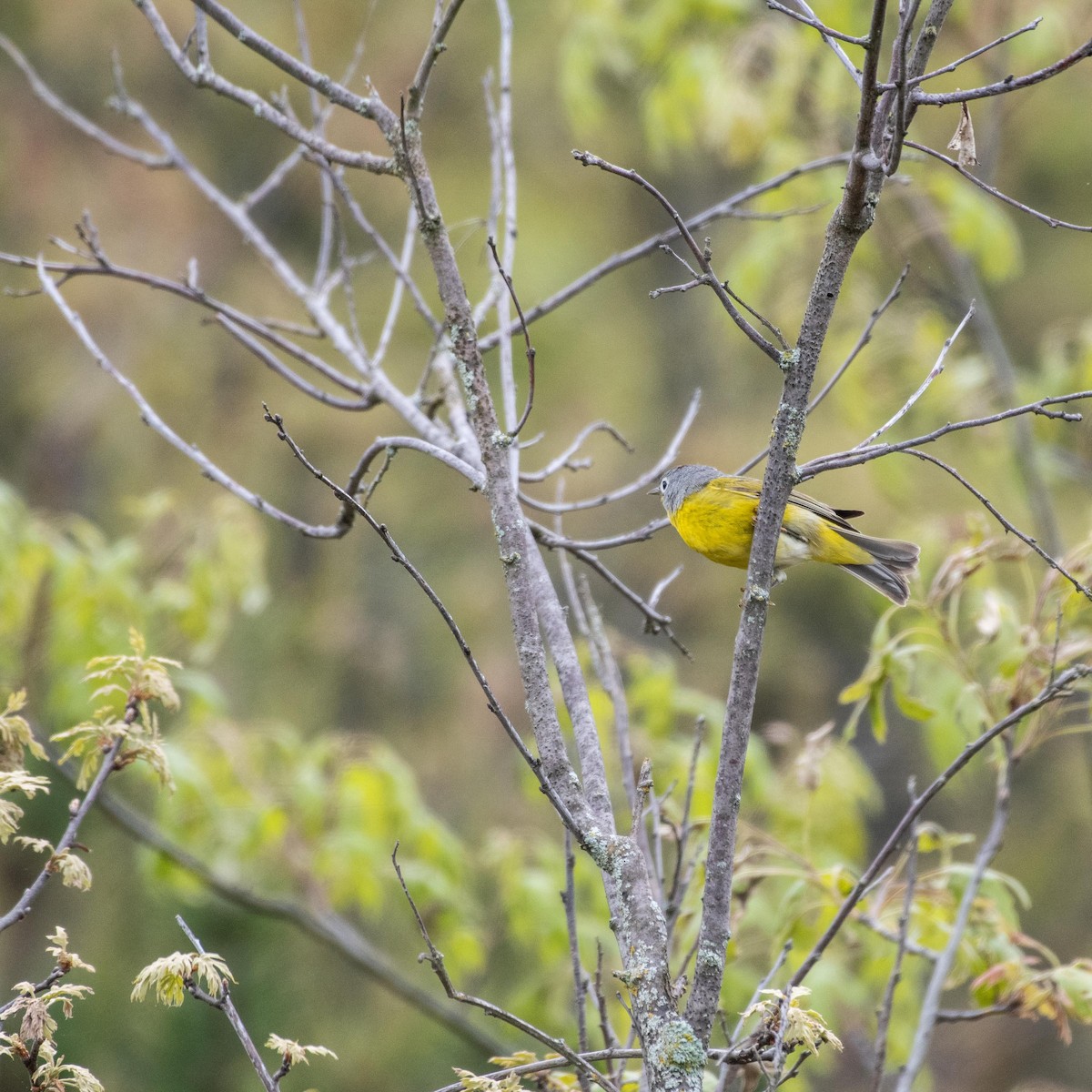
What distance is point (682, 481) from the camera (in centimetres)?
357

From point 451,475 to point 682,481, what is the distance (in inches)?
232

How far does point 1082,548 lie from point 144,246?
25.3 feet

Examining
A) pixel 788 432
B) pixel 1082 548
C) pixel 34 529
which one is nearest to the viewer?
pixel 788 432

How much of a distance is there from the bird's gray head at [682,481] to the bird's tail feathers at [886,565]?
458mm

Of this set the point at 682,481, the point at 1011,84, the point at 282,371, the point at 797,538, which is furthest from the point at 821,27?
the point at 682,481

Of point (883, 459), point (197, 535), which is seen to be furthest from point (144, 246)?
point (883, 459)

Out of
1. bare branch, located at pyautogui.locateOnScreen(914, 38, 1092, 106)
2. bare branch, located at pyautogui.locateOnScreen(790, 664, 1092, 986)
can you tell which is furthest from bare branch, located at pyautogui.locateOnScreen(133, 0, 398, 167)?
bare branch, located at pyautogui.locateOnScreen(790, 664, 1092, 986)

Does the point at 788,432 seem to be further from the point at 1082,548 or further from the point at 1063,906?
the point at 1063,906

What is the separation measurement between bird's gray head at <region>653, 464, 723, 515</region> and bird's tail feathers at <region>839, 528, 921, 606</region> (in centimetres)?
46

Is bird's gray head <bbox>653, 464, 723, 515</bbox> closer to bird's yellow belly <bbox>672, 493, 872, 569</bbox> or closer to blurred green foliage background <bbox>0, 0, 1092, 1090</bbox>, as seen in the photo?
bird's yellow belly <bbox>672, 493, 872, 569</bbox>

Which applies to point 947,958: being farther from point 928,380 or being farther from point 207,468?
point 207,468

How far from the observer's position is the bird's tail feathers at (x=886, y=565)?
311 centimetres

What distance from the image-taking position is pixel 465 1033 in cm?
370

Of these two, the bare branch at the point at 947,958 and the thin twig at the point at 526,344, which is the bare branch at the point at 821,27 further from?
the bare branch at the point at 947,958
